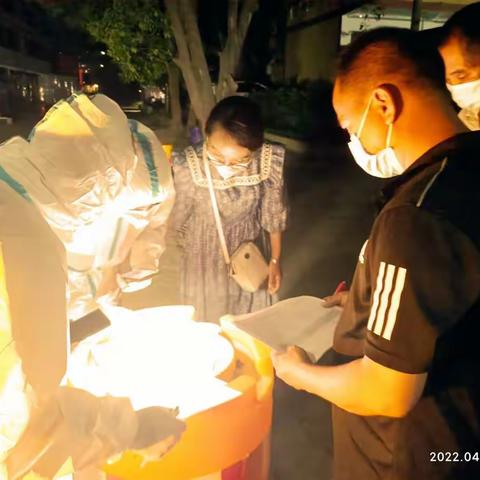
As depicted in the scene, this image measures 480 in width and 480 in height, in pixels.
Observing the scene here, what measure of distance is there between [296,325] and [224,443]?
45 cm

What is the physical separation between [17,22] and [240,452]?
2144 inches

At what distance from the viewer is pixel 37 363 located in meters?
1.06

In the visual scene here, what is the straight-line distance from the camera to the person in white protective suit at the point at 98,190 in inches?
45.9

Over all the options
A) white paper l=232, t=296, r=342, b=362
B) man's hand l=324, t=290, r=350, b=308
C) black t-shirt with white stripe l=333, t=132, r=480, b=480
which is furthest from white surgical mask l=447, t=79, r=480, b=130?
black t-shirt with white stripe l=333, t=132, r=480, b=480

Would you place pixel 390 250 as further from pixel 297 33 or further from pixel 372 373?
pixel 297 33

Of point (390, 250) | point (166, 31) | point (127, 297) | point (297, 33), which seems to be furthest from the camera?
point (297, 33)

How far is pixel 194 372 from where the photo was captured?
1.63 m

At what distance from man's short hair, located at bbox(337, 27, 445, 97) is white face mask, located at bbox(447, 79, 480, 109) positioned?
→ 1346 mm

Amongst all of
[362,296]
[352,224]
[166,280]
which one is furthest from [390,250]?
[352,224]

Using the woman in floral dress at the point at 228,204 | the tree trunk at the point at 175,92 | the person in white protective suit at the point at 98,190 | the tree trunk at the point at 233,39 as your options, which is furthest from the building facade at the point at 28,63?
the person in white protective suit at the point at 98,190

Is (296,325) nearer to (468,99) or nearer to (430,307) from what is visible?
(430,307)

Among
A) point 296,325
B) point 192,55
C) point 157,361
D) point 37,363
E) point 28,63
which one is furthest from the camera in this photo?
point 28,63

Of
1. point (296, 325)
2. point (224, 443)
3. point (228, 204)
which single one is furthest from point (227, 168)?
point (224, 443)

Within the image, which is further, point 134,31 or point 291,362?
point 134,31
